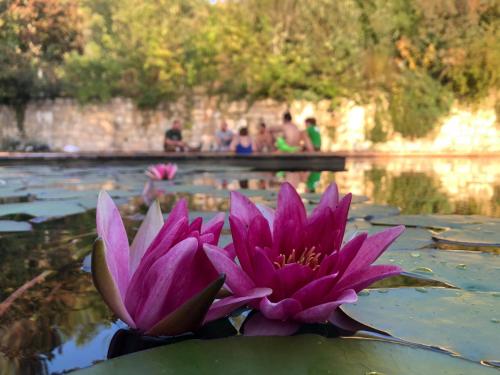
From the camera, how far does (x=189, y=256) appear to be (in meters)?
0.61

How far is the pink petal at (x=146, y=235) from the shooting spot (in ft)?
2.40

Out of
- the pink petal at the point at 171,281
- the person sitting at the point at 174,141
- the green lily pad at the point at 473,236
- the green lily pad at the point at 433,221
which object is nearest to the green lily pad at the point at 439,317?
the pink petal at the point at 171,281

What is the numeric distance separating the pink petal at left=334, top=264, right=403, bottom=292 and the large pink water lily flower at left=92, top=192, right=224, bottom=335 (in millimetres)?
169

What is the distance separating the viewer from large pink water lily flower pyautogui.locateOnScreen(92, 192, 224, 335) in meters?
0.59

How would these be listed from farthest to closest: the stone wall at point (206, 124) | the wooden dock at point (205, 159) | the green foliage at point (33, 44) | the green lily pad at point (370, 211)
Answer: the green foliage at point (33, 44) → the stone wall at point (206, 124) → the wooden dock at point (205, 159) → the green lily pad at point (370, 211)

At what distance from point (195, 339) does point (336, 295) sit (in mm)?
181

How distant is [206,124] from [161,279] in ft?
36.9

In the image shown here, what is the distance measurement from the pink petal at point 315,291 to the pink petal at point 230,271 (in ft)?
0.20

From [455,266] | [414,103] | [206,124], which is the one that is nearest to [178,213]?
[455,266]

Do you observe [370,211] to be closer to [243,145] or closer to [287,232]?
[287,232]

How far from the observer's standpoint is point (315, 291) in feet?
2.04

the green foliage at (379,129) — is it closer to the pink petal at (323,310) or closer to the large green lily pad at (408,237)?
the large green lily pad at (408,237)

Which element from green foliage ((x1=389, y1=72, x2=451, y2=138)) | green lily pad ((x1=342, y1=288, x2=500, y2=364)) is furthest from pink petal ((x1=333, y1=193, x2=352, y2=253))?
green foliage ((x1=389, y1=72, x2=451, y2=138))

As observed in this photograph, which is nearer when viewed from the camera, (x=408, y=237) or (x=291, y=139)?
(x=408, y=237)
